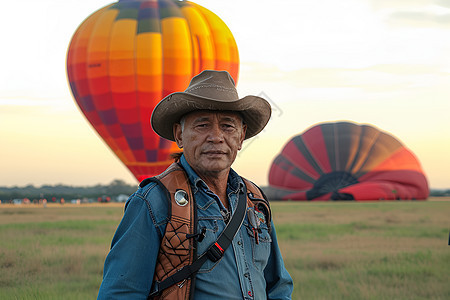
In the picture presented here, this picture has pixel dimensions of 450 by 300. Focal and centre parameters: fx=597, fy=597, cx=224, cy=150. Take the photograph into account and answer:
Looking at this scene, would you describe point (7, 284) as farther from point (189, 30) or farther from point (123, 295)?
point (189, 30)

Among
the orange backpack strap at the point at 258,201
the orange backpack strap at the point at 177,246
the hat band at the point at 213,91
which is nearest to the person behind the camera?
the orange backpack strap at the point at 177,246

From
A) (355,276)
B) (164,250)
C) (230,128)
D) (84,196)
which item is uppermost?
(230,128)

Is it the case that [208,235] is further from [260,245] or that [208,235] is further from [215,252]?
[260,245]

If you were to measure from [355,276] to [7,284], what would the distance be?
20.6 ft

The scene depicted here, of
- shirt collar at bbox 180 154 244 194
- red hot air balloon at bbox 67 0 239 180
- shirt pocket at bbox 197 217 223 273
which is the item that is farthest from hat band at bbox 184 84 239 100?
red hot air balloon at bbox 67 0 239 180

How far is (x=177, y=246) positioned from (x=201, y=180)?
0.43m

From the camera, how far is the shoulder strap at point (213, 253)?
2.75 m

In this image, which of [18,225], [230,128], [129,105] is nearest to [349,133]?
[129,105]

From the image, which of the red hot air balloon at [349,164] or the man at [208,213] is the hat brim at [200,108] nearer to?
the man at [208,213]

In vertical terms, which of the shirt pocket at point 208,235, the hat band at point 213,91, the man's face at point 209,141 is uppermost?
the hat band at point 213,91

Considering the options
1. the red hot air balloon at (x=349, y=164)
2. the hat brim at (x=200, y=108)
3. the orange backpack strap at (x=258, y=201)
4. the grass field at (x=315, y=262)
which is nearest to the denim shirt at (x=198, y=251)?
the orange backpack strap at (x=258, y=201)

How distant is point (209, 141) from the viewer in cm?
312

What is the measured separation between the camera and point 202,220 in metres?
2.91

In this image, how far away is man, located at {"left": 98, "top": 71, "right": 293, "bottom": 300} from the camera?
2.75 meters
